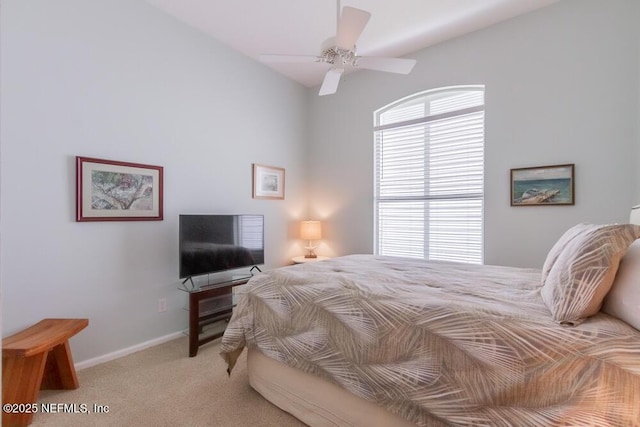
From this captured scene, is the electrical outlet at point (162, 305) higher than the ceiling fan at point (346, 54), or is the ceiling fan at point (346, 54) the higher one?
the ceiling fan at point (346, 54)

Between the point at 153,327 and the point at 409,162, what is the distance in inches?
129

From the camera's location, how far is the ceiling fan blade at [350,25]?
190 cm

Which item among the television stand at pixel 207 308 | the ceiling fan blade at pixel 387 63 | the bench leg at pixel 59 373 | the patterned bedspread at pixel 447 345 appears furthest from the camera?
the television stand at pixel 207 308

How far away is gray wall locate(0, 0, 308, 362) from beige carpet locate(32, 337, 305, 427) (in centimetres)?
35

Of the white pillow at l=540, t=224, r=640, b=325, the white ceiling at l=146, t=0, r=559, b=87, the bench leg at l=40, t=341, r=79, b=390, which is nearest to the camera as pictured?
the white pillow at l=540, t=224, r=640, b=325

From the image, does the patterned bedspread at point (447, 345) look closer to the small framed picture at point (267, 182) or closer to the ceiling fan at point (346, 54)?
the ceiling fan at point (346, 54)

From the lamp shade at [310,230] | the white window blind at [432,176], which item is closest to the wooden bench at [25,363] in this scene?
the lamp shade at [310,230]

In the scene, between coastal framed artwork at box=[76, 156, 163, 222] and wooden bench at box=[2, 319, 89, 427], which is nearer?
wooden bench at box=[2, 319, 89, 427]

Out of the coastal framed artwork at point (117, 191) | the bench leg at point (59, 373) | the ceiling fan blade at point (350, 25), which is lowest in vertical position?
Answer: the bench leg at point (59, 373)

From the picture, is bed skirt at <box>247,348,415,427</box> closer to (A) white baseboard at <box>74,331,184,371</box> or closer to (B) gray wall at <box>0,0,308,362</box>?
(A) white baseboard at <box>74,331,184,371</box>

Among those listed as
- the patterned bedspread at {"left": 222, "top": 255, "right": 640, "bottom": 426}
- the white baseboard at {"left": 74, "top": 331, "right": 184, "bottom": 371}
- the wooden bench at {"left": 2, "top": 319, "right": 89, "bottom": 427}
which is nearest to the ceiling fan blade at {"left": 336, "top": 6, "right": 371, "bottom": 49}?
the patterned bedspread at {"left": 222, "top": 255, "right": 640, "bottom": 426}

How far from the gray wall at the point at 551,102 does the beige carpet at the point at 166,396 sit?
8.52 ft

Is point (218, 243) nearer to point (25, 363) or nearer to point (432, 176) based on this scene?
point (25, 363)

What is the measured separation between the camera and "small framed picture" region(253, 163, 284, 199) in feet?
12.6
